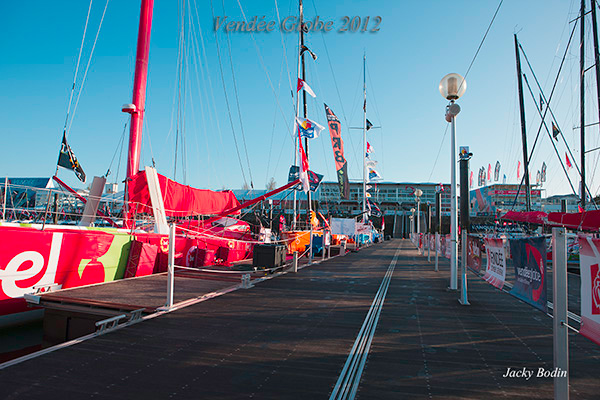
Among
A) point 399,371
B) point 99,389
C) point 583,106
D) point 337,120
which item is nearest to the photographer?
point 99,389

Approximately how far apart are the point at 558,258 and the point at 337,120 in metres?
20.0

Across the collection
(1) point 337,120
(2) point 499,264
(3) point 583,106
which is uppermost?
(3) point 583,106

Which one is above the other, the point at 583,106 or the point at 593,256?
the point at 583,106

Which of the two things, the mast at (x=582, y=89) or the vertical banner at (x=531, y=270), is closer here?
the vertical banner at (x=531, y=270)

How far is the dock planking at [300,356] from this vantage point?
349 cm

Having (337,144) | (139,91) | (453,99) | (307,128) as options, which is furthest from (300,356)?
(337,144)

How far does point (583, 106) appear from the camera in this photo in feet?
79.1

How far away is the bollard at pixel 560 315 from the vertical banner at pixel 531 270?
2.08 feet

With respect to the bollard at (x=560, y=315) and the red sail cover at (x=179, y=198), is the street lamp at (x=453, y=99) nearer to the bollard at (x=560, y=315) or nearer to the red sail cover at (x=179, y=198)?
the bollard at (x=560, y=315)

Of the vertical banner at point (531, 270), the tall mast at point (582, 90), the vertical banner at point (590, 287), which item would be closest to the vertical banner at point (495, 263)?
the vertical banner at point (531, 270)

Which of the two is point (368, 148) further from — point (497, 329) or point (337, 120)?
point (497, 329)

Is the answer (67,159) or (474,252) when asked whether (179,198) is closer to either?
(67,159)

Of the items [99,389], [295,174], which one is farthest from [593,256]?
[295,174]

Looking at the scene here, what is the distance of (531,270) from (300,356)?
2945mm
